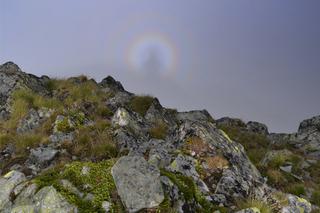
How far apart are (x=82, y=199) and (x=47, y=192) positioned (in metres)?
1.07

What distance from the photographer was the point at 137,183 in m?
12.0

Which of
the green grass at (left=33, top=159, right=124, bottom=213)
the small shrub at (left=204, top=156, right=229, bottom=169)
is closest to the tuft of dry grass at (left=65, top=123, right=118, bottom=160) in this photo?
the green grass at (left=33, top=159, right=124, bottom=213)

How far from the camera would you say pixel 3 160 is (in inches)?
→ 724

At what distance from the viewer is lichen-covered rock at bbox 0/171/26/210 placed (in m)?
12.2

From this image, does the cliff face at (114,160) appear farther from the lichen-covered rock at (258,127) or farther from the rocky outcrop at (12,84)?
the lichen-covered rock at (258,127)

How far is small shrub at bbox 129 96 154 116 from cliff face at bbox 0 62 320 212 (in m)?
0.07

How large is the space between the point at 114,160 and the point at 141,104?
46.8 feet

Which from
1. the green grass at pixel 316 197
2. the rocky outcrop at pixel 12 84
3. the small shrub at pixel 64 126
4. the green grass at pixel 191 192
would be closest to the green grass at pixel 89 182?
the green grass at pixel 191 192

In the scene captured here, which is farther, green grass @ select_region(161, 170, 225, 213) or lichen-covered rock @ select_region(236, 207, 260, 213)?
green grass @ select_region(161, 170, 225, 213)

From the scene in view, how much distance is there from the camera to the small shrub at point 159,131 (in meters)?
21.8

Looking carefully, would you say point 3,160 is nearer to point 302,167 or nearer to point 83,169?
point 83,169

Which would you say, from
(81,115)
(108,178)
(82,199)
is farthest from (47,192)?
(81,115)

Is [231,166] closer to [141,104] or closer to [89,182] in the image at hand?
[89,182]

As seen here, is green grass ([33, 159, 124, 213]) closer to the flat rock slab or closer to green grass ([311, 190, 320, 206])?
the flat rock slab
